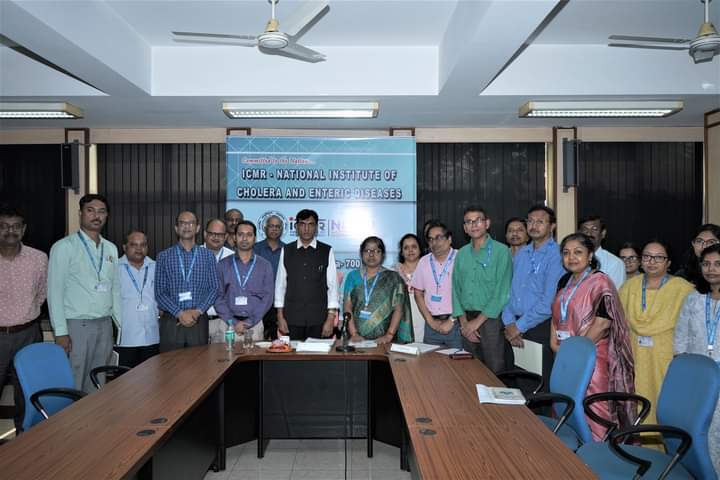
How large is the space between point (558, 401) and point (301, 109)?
347 cm

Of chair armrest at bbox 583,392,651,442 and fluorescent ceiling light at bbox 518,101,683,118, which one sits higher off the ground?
fluorescent ceiling light at bbox 518,101,683,118

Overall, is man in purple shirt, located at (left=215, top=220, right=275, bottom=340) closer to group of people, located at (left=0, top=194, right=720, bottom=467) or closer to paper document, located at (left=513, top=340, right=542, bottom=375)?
group of people, located at (left=0, top=194, right=720, bottom=467)

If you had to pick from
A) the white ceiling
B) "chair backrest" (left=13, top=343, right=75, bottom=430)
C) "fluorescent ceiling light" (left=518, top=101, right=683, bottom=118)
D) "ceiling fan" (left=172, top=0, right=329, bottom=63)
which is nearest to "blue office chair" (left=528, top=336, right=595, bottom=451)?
the white ceiling

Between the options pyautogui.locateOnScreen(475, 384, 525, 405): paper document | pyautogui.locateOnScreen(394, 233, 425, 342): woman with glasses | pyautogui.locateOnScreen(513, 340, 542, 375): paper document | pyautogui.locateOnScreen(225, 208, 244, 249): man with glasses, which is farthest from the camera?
pyautogui.locateOnScreen(225, 208, 244, 249): man with glasses

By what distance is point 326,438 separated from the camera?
3.89 meters

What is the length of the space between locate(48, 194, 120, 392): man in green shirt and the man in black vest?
136 cm

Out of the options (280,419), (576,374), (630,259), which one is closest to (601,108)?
(630,259)

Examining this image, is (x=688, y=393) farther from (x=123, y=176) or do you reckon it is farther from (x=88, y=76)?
(x=123, y=176)

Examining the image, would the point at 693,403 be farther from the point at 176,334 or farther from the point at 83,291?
the point at 83,291

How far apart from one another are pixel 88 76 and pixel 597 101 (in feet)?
15.0

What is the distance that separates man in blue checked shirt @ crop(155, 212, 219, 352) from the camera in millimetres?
4051

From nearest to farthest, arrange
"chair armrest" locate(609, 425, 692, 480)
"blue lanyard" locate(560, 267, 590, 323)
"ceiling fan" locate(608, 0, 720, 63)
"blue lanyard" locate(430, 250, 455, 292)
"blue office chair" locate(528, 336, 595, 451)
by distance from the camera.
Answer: "chair armrest" locate(609, 425, 692, 480)
"blue office chair" locate(528, 336, 595, 451)
"ceiling fan" locate(608, 0, 720, 63)
"blue lanyard" locate(560, 267, 590, 323)
"blue lanyard" locate(430, 250, 455, 292)

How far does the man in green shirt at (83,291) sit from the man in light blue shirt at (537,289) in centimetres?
313

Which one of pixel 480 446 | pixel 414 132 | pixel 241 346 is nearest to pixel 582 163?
pixel 414 132
